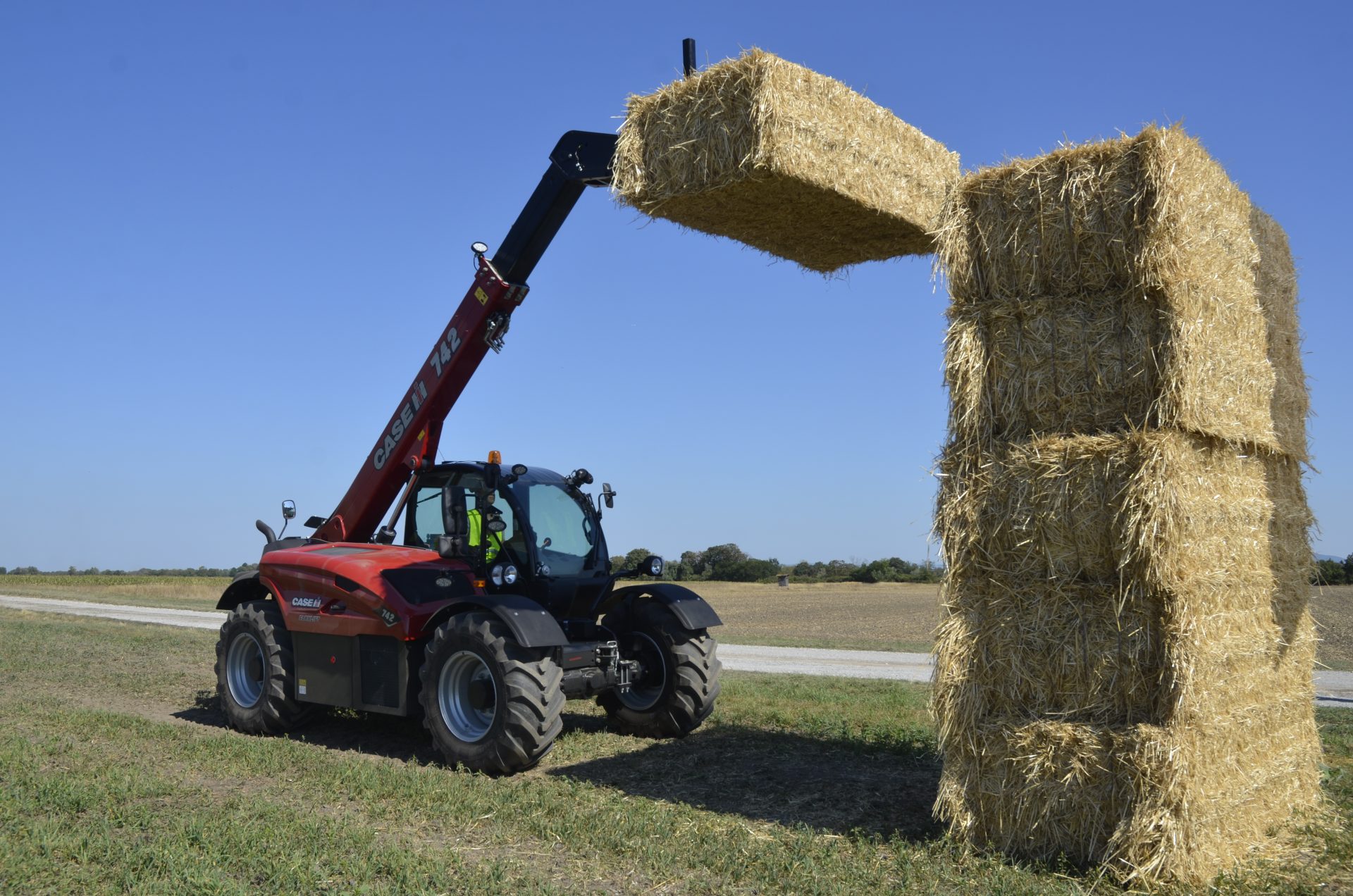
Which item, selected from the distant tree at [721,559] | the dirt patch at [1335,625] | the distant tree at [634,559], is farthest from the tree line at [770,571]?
the distant tree at [634,559]

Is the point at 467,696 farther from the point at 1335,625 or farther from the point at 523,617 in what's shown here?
the point at 1335,625

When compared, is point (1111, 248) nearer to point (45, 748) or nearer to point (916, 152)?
point (916, 152)

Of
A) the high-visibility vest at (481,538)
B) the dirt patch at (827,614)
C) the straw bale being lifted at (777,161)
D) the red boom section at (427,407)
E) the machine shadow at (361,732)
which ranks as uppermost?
the straw bale being lifted at (777,161)

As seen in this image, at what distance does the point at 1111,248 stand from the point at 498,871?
407cm

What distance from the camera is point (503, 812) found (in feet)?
19.4

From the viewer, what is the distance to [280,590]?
8898 millimetres

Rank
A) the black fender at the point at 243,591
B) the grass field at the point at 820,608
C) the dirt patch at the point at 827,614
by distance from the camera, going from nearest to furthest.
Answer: the black fender at the point at 243,591, the grass field at the point at 820,608, the dirt patch at the point at 827,614

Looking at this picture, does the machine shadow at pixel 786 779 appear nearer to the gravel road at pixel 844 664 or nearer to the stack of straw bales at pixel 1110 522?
the stack of straw bales at pixel 1110 522

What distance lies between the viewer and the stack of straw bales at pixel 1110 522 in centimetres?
488

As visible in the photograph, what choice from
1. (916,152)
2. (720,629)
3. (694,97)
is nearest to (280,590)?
(694,97)

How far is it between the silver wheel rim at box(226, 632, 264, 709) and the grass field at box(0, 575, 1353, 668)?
6.06 metres

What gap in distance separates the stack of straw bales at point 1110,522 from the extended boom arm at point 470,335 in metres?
3.37

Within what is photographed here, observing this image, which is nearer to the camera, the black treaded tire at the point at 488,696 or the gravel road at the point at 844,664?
the black treaded tire at the point at 488,696

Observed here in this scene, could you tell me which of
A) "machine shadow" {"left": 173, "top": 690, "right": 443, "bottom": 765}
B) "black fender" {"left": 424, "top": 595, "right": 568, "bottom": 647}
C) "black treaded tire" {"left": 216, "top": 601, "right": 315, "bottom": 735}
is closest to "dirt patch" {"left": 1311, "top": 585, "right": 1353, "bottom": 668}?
"black fender" {"left": 424, "top": 595, "right": 568, "bottom": 647}
